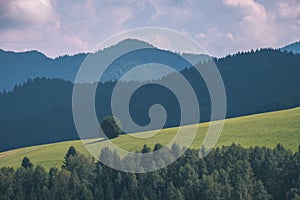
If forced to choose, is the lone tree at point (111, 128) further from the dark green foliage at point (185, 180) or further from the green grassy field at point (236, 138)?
the dark green foliage at point (185, 180)

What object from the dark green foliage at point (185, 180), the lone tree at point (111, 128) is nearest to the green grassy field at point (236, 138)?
the lone tree at point (111, 128)

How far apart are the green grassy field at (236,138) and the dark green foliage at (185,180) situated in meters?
20.4

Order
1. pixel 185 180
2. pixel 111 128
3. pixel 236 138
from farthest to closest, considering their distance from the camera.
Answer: pixel 111 128, pixel 236 138, pixel 185 180

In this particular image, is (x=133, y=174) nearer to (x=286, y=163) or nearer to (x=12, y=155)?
(x=286, y=163)

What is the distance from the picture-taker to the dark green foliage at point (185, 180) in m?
79.5

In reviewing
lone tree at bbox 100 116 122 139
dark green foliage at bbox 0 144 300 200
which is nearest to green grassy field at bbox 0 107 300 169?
lone tree at bbox 100 116 122 139

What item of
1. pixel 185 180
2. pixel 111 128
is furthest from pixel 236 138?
pixel 111 128

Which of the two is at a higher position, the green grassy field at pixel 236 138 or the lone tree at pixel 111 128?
the lone tree at pixel 111 128

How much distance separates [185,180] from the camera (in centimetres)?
8331

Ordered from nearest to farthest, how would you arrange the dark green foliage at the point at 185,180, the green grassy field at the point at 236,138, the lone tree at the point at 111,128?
the dark green foliage at the point at 185,180 < the green grassy field at the point at 236,138 < the lone tree at the point at 111,128

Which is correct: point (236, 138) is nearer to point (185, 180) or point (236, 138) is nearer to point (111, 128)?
point (185, 180)

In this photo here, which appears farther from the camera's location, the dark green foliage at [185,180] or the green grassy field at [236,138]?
the green grassy field at [236,138]

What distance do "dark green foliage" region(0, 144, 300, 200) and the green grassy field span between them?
66.9 ft

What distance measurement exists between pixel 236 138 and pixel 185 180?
119ft
